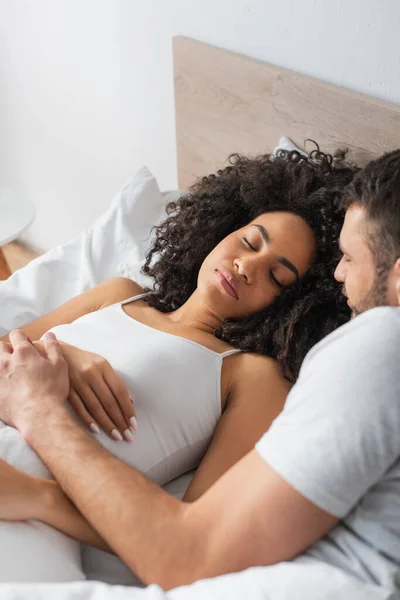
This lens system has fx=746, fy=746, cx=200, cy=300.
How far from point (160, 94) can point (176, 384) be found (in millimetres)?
1222

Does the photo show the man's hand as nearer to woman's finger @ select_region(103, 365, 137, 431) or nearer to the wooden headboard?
Result: woman's finger @ select_region(103, 365, 137, 431)

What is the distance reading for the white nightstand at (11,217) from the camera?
2.44 m

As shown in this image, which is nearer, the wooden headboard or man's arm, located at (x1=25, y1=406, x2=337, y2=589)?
man's arm, located at (x1=25, y1=406, x2=337, y2=589)

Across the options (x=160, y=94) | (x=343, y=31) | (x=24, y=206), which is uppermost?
(x=343, y=31)

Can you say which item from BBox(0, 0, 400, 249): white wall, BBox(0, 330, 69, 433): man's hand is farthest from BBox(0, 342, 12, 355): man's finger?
BBox(0, 0, 400, 249): white wall

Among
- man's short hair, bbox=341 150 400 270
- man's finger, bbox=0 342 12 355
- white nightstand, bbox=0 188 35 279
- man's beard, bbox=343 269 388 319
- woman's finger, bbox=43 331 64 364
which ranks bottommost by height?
white nightstand, bbox=0 188 35 279

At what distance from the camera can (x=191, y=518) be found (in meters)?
1.04

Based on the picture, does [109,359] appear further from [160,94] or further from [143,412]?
[160,94]

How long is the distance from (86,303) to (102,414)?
1.51ft

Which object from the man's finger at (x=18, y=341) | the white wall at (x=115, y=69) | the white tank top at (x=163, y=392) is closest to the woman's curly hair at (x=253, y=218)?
the white tank top at (x=163, y=392)

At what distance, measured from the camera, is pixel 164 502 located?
108 cm

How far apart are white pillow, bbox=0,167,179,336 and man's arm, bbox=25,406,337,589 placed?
746mm

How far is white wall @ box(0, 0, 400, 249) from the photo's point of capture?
5.45 ft

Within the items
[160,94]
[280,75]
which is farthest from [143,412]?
[160,94]
